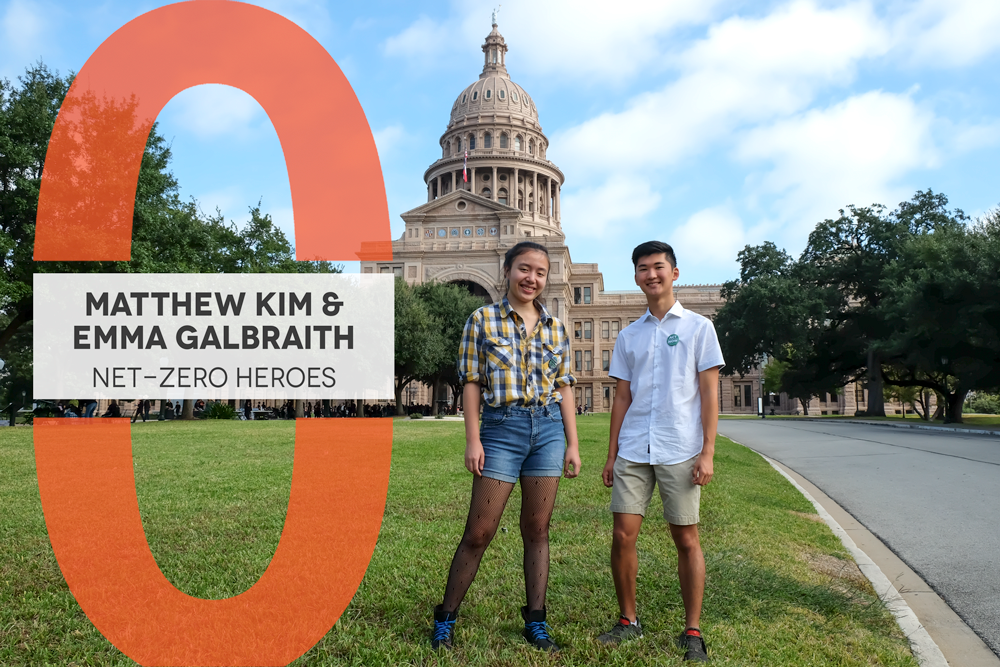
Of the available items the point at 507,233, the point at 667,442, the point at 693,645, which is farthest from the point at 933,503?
the point at 507,233

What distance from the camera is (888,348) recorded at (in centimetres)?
3562

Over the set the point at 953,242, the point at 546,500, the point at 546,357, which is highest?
the point at 953,242

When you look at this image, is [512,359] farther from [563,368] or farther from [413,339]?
[413,339]

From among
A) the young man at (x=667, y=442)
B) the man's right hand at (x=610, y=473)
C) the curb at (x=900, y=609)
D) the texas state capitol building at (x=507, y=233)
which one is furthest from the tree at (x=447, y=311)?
the young man at (x=667, y=442)

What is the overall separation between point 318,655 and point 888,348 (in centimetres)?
3753

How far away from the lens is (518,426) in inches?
148

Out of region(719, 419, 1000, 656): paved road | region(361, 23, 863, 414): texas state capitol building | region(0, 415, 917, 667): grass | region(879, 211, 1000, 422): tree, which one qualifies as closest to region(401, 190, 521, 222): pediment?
region(361, 23, 863, 414): texas state capitol building

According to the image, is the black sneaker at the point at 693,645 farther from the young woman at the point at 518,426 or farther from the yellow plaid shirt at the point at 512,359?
the yellow plaid shirt at the point at 512,359

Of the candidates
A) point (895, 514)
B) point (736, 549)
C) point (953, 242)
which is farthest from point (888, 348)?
point (736, 549)

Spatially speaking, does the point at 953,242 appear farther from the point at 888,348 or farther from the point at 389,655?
the point at 389,655

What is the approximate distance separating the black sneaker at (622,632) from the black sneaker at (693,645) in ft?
0.74

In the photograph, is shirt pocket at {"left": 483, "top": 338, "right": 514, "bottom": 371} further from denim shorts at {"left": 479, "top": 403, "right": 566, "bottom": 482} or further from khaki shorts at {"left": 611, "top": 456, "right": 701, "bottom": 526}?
khaki shorts at {"left": 611, "top": 456, "right": 701, "bottom": 526}

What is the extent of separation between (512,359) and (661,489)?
3.39 ft

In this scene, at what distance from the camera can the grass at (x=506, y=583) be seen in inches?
149
